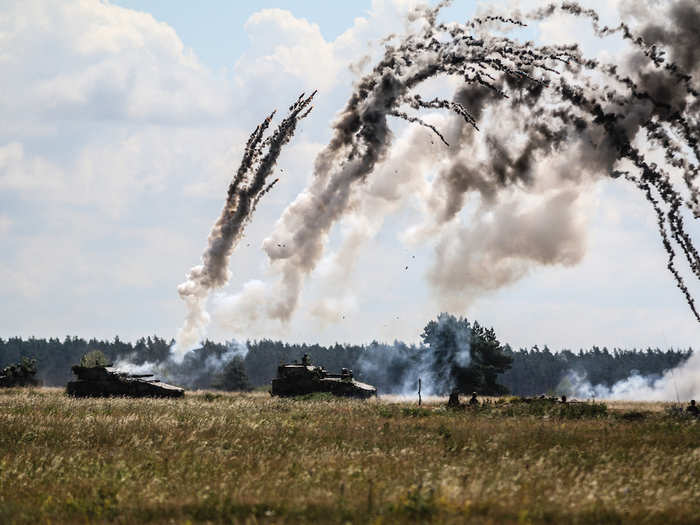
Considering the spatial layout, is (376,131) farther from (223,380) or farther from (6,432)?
(223,380)

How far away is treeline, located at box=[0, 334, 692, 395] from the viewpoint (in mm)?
111438

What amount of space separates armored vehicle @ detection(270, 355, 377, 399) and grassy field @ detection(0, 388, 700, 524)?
20.6 meters

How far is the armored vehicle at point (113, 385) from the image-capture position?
40688 mm

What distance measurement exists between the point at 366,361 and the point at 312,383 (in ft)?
245

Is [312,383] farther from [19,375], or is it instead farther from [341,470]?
[341,470]

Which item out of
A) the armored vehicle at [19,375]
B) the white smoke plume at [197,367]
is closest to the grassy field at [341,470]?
the armored vehicle at [19,375]

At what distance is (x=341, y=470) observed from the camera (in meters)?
13.7

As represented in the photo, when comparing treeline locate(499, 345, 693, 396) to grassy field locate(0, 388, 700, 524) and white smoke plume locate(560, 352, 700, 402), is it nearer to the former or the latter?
white smoke plume locate(560, 352, 700, 402)

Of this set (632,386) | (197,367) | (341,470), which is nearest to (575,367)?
(632,386)

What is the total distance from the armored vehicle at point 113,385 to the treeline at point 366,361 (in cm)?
6219

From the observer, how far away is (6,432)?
2102 cm

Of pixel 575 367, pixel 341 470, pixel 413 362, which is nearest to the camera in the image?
pixel 341 470

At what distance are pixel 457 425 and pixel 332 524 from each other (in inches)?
564

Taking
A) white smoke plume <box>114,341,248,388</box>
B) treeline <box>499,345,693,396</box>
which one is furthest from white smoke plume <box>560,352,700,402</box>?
white smoke plume <box>114,341,248,388</box>
